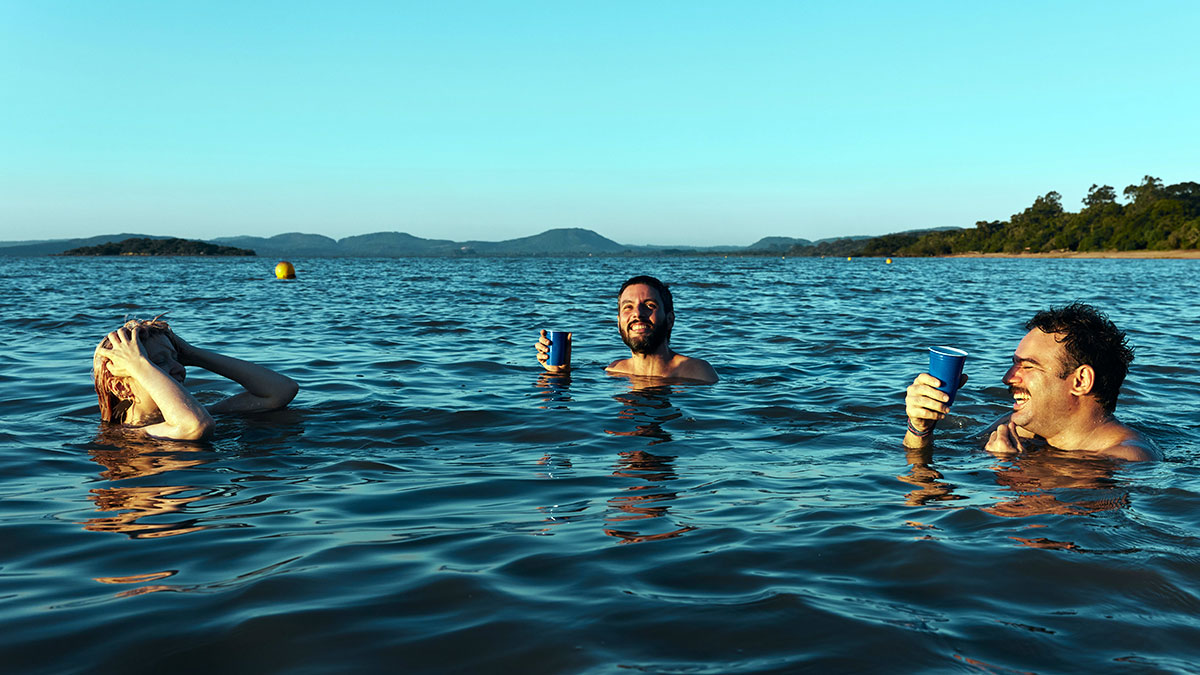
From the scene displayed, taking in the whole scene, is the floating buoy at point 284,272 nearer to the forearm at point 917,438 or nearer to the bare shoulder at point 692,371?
the bare shoulder at point 692,371

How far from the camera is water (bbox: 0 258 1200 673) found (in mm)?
2727

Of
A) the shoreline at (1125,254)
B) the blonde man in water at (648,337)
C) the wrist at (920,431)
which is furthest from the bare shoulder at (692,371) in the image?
the shoreline at (1125,254)

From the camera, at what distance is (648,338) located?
28.5 feet

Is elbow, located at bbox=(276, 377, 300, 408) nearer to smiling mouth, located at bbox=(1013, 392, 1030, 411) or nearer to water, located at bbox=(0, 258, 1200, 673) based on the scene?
water, located at bbox=(0, 258, 1200, 673)

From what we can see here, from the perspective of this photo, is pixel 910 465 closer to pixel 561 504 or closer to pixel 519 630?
pixel 561 504

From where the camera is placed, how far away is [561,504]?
14.7 ft

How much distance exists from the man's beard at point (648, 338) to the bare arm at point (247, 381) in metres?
3.41

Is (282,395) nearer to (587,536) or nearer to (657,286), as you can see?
(657,286)

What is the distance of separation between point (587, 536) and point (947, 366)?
2.18 m

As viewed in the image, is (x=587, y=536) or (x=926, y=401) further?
(x=926, y=401)

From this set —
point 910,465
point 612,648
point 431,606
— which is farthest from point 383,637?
point 910,465

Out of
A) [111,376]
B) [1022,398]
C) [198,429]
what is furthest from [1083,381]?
[111,376]

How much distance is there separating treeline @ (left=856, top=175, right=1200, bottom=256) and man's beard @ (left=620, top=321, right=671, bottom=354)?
98182 mm

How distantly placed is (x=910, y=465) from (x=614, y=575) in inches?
111
